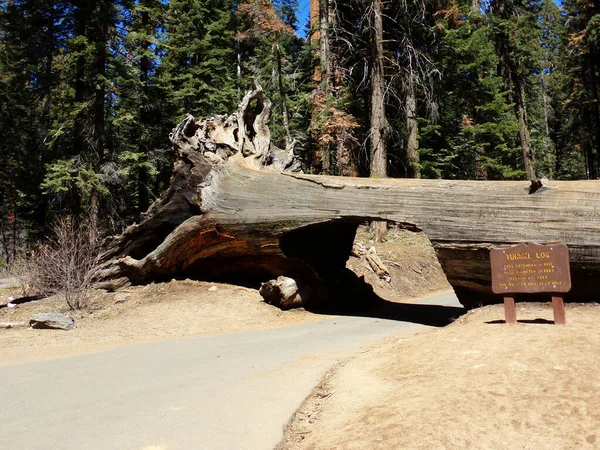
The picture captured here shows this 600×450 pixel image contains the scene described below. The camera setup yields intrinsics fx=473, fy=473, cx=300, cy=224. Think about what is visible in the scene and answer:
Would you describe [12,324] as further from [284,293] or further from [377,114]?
[377,114]

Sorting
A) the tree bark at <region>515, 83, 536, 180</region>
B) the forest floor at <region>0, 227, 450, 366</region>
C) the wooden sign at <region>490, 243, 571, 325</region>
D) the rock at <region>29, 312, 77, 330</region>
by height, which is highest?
the tree bark at <region>515, 83, 536, 180</region>

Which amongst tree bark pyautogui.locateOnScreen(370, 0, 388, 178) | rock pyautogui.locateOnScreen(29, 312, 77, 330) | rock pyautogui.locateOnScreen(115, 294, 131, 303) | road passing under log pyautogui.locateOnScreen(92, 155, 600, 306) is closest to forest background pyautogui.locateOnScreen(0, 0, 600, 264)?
tree bark pyautogui.locateOnScreen(370, 0, 388, 178)

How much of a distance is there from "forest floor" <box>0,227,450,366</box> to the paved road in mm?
1008

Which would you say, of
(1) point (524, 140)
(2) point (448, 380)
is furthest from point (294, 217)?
(1) point (524, 140)

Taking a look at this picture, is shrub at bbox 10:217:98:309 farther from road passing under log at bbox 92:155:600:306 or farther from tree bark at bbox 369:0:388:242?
tree bark at bbox 369:0:388:242

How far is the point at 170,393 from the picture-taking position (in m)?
5.30

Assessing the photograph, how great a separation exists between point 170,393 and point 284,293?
19.6 feet

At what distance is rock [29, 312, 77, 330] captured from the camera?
9173 mm

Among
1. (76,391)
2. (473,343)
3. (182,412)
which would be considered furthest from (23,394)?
(473,343)

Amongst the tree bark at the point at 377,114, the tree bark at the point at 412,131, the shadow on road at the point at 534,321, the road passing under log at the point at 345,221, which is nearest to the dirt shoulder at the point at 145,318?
the road passing under log at the point at 345,221

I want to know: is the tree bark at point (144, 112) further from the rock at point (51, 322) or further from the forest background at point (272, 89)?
the rock at point (51, 322)

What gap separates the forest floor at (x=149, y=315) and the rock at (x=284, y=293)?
0.21 m

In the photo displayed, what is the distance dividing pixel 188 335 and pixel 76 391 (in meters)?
3.76

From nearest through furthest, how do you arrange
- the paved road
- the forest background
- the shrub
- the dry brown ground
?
the dry brown ground, the paved road, the shrub, the forest background
